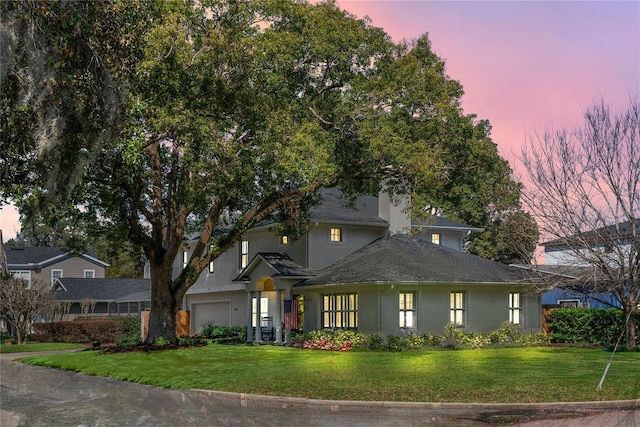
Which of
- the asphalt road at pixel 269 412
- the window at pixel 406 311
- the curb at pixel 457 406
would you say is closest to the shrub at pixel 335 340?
the window at pixel 406 311

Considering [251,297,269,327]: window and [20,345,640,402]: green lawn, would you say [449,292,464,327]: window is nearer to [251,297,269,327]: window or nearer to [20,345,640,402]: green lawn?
[20,345,640,402]: green lawn

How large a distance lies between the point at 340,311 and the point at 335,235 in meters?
5.28

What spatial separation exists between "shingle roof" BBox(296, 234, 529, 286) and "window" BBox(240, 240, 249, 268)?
7032 millimetres

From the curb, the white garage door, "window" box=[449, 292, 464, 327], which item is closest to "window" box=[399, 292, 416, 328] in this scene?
"window" box=[449, 292, 464, 327]

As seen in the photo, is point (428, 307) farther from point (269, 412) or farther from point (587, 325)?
point (269, 412)

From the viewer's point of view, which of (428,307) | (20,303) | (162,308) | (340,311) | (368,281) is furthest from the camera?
(20,303)

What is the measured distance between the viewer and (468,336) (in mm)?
32594

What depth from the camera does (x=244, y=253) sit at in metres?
42.0

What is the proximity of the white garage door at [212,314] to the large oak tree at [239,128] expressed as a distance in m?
9.62

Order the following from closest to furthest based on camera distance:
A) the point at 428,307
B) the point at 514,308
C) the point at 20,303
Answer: the point at 428,307 < the point at 514,308 < the point at 20,303

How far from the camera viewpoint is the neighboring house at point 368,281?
32000 mm

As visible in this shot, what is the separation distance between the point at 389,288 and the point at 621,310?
9.73m

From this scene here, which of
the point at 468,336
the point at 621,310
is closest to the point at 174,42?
the point at 468,336

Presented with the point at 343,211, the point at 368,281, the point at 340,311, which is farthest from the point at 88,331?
the point at 368,281
